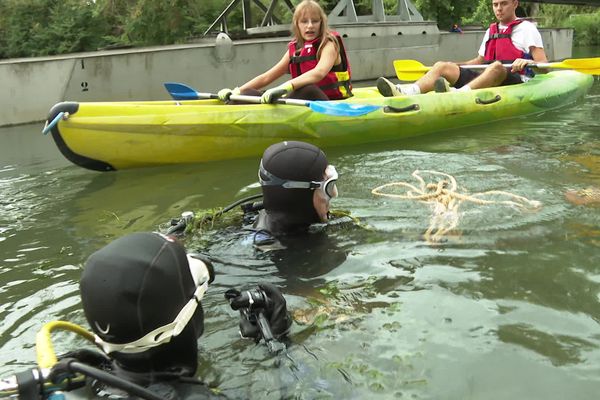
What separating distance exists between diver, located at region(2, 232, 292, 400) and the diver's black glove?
1.33 ft

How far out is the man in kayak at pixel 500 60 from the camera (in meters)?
7.55

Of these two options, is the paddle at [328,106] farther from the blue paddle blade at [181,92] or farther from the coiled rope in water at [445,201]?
the coiled rope in water at [445,201]

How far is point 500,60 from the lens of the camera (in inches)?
317

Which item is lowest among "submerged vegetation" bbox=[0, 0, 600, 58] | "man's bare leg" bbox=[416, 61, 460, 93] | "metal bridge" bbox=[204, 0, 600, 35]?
"man's bare leg" bbox=[416, 61, 460, 93]

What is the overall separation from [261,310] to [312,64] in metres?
4.55

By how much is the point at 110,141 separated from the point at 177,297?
416 centimetres

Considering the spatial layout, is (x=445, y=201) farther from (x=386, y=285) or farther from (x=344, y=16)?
(x=344, y=16)

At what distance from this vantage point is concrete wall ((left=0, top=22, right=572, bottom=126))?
35.2ft

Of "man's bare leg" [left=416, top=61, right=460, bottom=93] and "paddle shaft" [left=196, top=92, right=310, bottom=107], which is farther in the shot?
"man's bare leg" [left=416, top=61, right=460, bottom=93]

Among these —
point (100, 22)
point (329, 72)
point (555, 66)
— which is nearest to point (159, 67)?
point (329, 72)

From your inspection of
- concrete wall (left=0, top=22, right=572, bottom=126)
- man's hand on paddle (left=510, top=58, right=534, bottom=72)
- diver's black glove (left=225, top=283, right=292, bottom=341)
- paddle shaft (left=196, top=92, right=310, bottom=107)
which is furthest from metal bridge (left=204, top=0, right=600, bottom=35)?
diver's black glove (left=225, top=283, right=292, bottom=341)

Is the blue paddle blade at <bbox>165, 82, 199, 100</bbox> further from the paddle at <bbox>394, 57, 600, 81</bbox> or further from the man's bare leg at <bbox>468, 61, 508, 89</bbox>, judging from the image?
the paddle at <bbox>394, 57, 600, 81</bbox>

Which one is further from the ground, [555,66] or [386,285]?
[555,66]

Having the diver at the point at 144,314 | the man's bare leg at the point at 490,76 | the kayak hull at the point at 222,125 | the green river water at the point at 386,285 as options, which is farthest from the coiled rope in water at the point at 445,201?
the man's bare leg at the point at 490,76
